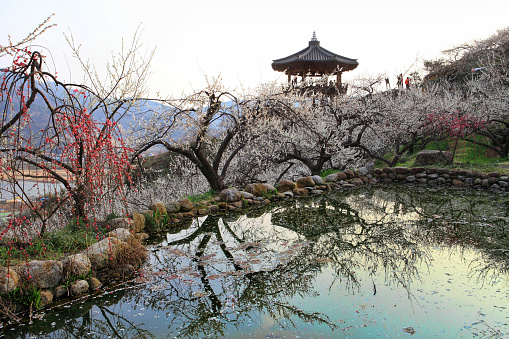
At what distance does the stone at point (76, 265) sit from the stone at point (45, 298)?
0.28m

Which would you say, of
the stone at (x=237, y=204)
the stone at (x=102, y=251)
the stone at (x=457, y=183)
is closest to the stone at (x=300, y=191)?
the stone at (x=237, y=204)

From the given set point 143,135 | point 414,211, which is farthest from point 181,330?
point 143,135

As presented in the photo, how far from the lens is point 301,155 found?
1345cm

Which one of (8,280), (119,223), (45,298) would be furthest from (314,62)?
(8,280)

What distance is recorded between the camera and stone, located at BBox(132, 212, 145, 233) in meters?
6.51

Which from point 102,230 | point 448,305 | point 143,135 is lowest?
point 448,305

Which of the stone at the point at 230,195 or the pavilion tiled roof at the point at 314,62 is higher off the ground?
the pavilion tiled roof at the point at 314,62

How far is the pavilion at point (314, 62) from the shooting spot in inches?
688

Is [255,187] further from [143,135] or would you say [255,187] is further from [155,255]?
[155,255]

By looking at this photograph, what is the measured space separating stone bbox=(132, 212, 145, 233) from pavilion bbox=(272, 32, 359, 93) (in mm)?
12104

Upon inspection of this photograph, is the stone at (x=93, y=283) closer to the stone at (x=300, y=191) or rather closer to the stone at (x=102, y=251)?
the stone at (x=102, y=251)

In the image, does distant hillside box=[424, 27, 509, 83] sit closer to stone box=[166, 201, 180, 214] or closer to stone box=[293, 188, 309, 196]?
stone box=[293, 188, 309, 196]

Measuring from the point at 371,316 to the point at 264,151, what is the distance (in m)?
9.36

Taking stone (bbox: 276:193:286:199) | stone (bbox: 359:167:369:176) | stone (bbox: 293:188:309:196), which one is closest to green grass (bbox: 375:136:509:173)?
stone (bbox: 359:167:369:176)
